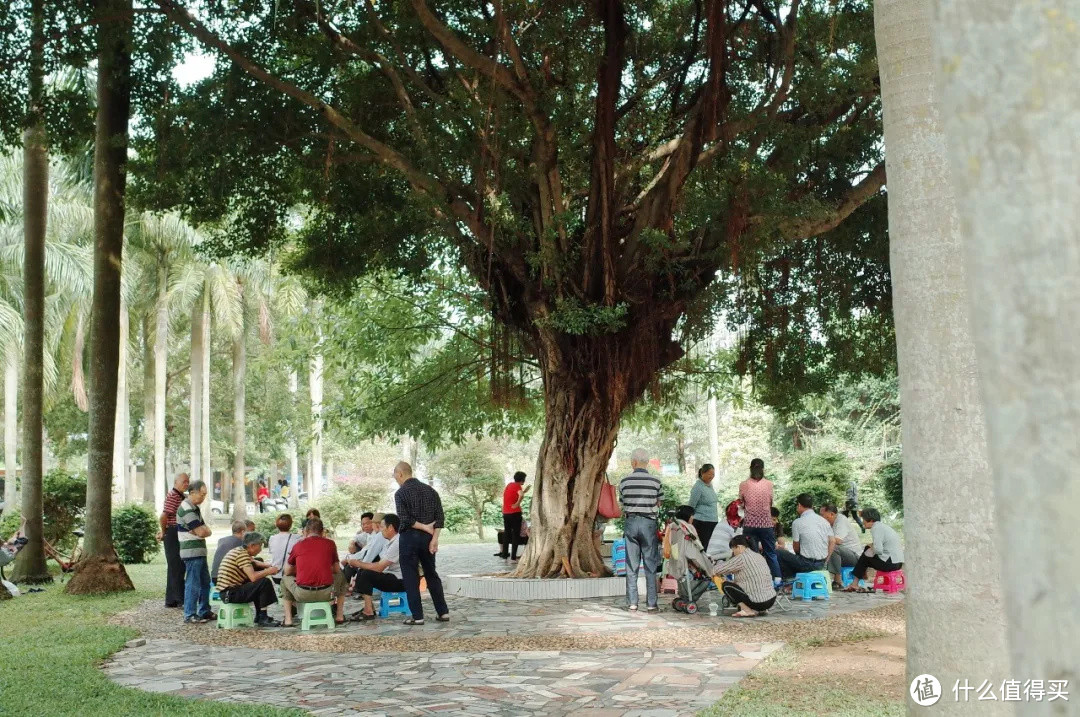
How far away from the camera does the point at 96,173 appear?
15.7m

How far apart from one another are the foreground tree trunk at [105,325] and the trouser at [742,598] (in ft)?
30.2

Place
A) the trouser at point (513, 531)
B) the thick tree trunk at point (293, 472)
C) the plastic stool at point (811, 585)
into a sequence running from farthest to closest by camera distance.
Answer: the thick tree trunk at point (293, 472), the trouser at point (513, 531), the plastic stool at point (811, 585)

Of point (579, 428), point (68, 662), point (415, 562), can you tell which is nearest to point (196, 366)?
point (579, 428)

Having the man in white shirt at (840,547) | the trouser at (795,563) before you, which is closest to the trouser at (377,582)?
the trouser at (795,563)

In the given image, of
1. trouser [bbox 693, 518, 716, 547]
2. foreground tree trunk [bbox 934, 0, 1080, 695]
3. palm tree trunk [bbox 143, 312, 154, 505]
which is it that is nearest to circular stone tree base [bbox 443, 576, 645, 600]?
trouser [bbox 693, 518, 716, 547]

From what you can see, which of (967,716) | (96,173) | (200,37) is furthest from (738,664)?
(96,173)

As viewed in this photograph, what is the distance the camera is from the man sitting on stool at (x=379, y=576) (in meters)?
12.0

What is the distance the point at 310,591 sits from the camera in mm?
11320

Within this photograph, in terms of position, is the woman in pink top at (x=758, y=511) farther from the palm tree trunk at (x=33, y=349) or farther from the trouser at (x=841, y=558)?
the palm tree trunk at (x=33, y=349)

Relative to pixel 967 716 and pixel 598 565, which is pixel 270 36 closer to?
pixel 598 565

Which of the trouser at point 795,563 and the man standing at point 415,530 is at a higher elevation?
the man standing at point 415,530

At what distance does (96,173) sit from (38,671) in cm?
930

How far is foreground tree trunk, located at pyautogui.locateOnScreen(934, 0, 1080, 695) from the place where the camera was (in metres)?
1.81

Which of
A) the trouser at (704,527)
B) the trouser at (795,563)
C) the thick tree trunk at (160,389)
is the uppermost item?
the thick tree trunk at (160,389)
